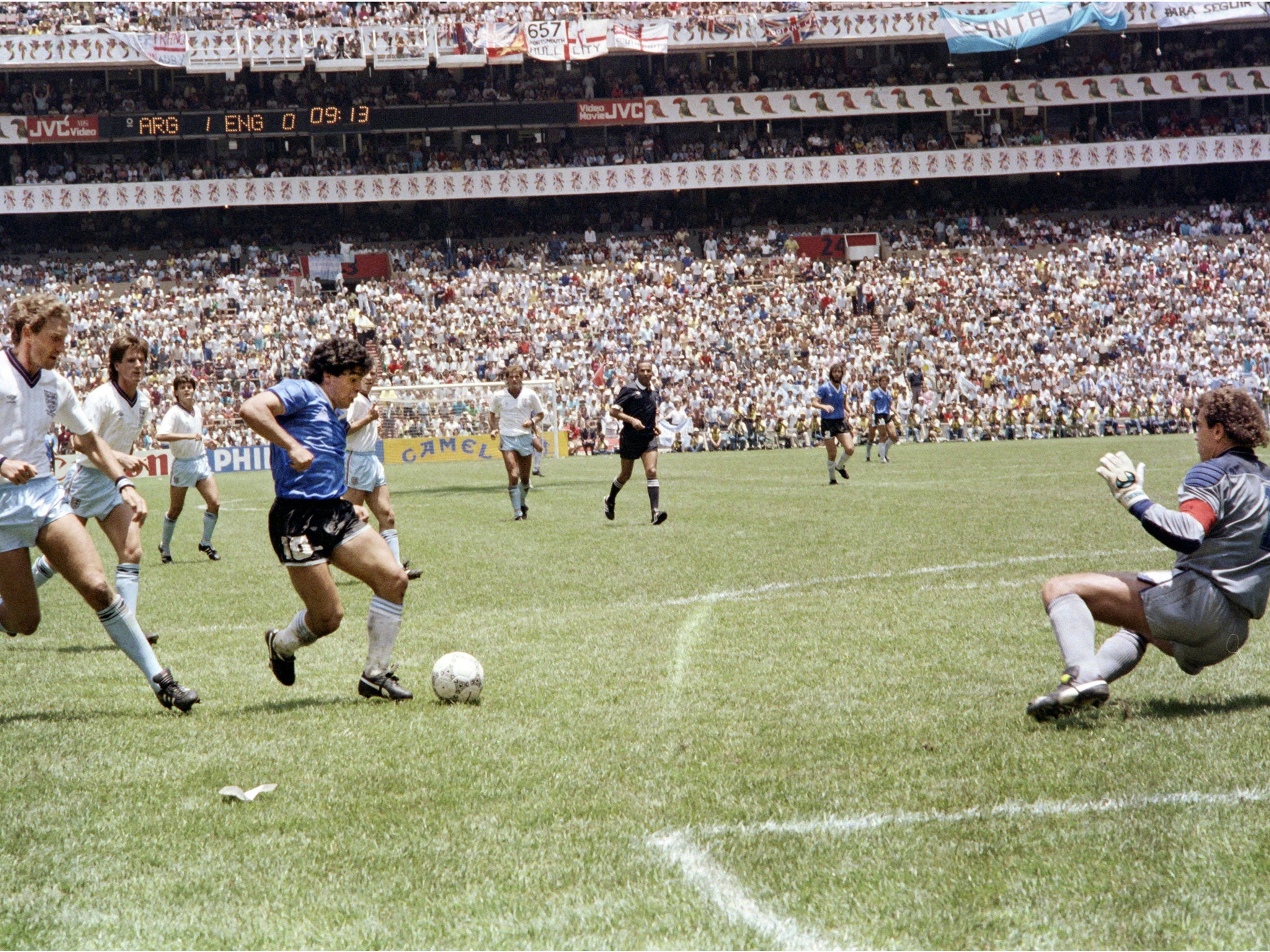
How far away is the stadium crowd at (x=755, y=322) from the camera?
40000 millimetres

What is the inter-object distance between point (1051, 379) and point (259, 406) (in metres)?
38.6

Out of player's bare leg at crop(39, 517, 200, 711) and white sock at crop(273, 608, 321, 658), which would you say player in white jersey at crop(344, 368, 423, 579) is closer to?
white sock at crop(273, 608, 321, 658)

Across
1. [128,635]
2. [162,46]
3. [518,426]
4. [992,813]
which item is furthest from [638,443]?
[162,46]

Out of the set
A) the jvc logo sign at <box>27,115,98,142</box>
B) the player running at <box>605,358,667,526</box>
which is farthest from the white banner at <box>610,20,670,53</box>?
the player running at <box>605,358,667,526</box>

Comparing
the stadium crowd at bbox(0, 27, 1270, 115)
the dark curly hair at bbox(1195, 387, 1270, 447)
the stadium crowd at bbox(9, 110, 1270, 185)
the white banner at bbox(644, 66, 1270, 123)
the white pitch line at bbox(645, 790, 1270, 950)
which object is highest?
the stadium crowd at bbox(0, 27, 1270, 115)

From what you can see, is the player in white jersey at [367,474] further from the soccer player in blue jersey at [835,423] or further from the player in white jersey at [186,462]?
the soccer player in blue jersey at [835,423]

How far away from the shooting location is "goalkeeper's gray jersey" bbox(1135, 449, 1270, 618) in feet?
17.1

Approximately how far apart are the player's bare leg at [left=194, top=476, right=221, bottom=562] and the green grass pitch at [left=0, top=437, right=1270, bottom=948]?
13.4 feet

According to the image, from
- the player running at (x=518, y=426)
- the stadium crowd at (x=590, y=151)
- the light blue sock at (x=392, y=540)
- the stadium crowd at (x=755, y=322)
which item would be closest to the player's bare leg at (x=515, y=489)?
the player running at (x=518, y=426)

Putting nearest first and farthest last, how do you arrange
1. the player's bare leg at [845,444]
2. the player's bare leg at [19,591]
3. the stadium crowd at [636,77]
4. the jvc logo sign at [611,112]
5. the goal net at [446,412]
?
the player's bare leg at [19,591] → the player's bare leg at [845,444] → the goal net at [446,412] → the jvc logo sign at [611,112] → the stadium crowd at [636,77]

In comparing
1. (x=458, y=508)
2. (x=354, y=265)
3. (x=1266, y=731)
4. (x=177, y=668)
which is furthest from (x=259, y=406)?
(x=354, y=265)

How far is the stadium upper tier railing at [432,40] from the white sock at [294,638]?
156 ft

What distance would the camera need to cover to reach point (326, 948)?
3.30 metres

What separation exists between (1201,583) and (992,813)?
6.11 feet
